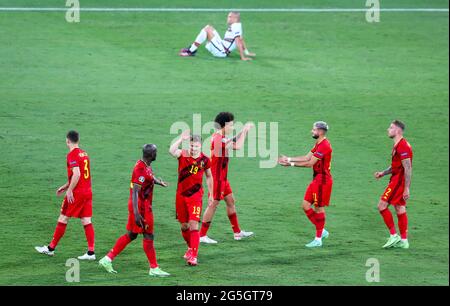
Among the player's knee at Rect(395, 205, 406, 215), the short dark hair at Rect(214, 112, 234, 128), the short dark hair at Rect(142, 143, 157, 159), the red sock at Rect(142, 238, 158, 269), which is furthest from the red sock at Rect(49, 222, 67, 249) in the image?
the player's knee at Rect(395, 205, 406, 215)

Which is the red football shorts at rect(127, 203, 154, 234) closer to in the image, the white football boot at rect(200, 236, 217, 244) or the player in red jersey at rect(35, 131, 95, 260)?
the player in red jersey at rect(35, 131, 95, 260)

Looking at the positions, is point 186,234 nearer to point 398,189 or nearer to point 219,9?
point 398,189

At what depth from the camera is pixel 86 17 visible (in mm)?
29328

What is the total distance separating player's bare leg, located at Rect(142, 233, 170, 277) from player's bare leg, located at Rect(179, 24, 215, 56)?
13.4 m

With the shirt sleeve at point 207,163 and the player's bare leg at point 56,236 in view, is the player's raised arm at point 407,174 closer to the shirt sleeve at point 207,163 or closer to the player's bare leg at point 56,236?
the shirt sleeve at point 207,163

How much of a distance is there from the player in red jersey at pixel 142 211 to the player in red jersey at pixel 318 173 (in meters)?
2.66

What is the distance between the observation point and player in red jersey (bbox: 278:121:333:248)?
15.8 metres

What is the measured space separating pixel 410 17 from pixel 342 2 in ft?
7.72

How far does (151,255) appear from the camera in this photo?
46.2 ft

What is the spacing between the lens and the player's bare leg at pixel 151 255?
46.1 ft

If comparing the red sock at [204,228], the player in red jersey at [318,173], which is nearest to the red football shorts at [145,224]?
the red sock at [204,228]

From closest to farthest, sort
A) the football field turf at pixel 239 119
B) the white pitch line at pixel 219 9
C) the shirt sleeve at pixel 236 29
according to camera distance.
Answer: the football field turf at pixel 239 119 < the shirt sleeve at pixel 236 29 < the white pitch line at pixel 219 9

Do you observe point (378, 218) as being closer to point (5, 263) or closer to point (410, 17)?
→ point (5, 263)
